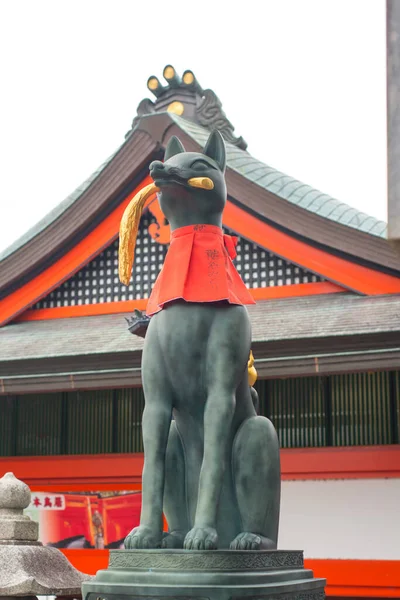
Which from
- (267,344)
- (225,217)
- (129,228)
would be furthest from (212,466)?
(225,217)

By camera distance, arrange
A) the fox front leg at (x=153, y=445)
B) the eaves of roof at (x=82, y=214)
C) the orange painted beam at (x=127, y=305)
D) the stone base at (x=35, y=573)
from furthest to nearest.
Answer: the eaves of roof at (x=82, y=214) → the orange painted beam at (x=127, y=305) → the stone base at (x=35, y=573) → the fox front leg at (x=153, y=445)

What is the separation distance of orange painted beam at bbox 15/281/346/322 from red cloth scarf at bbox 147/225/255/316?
A: 17.1ft

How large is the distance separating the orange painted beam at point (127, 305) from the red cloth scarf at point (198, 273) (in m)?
5.22

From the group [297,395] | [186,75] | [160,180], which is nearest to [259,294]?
[297,395]

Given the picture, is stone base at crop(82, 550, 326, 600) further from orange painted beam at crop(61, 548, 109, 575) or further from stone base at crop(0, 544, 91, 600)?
orange painted beam at crop(61, 548, 109, 575)

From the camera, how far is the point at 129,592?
168 inches

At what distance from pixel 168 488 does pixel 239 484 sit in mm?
353

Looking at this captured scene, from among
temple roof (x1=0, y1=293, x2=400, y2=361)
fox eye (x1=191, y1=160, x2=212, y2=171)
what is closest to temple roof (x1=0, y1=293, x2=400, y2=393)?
temple roof (x1=0, y1=293, x2=400, y2=361)

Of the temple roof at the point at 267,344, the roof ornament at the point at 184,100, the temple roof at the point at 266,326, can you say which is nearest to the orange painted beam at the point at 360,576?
the temple roof at the point at 267,344

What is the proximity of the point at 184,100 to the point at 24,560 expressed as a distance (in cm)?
747

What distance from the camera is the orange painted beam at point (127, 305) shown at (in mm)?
10125

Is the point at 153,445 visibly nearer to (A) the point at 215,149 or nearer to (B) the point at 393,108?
(A) the point at 215,149

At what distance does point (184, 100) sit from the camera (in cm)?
1227

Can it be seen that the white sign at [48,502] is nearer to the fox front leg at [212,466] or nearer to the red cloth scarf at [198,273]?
the red cloth scarf at [198,273]
